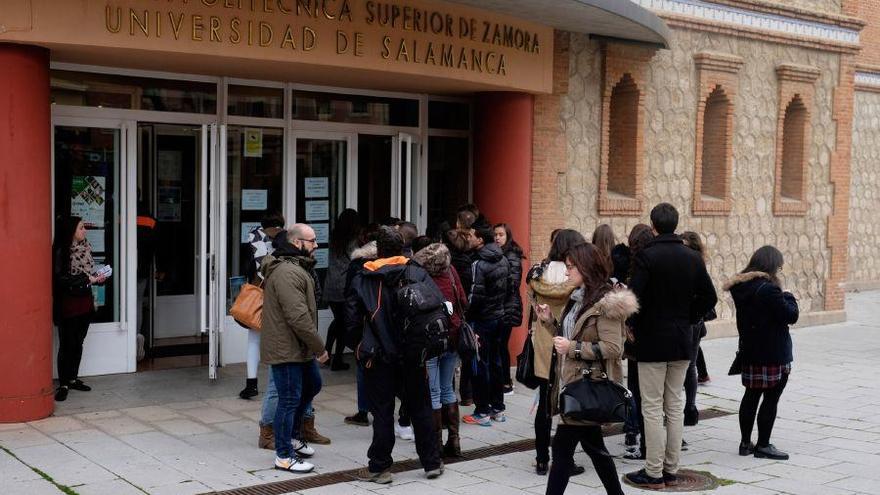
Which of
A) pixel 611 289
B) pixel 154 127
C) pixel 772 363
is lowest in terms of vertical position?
pixel 772 363

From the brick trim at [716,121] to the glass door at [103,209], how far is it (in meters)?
8.05

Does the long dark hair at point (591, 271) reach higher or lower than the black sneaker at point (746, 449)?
higher

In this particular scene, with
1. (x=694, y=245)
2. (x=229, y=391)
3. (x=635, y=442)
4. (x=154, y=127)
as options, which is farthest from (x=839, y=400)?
(x=154, y=127)

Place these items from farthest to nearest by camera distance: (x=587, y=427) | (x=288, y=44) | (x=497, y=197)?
(x=497, y=197) < (x=288, y=44) < (x=587, y=427)

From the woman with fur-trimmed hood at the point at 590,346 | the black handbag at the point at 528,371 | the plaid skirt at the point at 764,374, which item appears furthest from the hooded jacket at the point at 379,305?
the plaid skirt at the point at 764,374

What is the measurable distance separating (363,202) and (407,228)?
3.91 m

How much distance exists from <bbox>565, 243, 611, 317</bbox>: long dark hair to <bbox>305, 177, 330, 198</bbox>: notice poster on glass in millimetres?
6109

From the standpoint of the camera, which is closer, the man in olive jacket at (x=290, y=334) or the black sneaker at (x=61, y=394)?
the man in olive jacket at (x=290, y=334)

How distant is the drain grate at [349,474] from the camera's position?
7.27 m

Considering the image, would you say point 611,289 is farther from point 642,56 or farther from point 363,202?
point 642,56

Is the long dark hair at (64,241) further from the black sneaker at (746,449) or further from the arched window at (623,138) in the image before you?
the arched window at (623,138)

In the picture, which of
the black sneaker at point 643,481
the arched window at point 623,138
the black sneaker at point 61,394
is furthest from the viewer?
the arched window at point 623,138

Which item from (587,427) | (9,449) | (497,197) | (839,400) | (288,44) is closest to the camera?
(587,427)

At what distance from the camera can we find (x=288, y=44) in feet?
31.8
